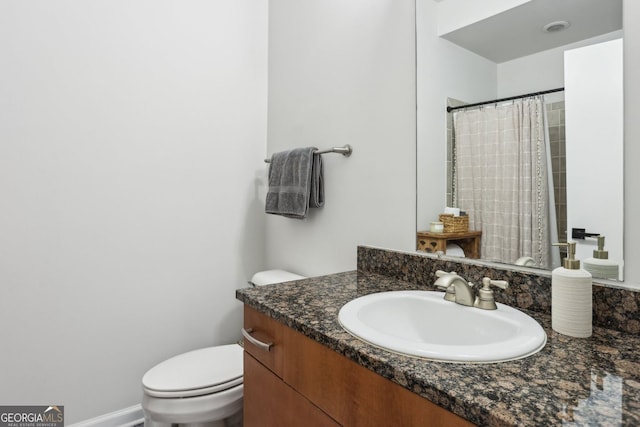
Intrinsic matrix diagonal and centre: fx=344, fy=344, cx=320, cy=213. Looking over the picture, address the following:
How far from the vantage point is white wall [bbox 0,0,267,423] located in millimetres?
1349

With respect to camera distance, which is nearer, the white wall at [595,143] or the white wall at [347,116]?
the white wall at [595,143]

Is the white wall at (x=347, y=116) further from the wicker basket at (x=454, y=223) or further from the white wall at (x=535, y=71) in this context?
the white wall at (x=535, y=71)

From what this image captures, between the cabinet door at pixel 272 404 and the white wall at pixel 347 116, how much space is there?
62 centimetres

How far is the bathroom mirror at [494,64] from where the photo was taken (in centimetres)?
84

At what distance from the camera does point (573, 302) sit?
0.72 metres

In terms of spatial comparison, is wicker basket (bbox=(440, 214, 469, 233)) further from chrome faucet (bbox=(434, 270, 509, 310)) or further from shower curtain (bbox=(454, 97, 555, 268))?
chrome faucet (bbox=(434, 270, 509, 310))

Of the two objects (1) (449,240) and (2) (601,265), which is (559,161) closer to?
(2) (601,265)

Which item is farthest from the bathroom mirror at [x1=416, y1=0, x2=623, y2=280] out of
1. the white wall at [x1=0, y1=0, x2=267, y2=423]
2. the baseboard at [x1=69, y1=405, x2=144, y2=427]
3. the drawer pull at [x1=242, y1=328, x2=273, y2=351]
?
the baseboard at [x1=69, y1=405, x2=144, y2=427]

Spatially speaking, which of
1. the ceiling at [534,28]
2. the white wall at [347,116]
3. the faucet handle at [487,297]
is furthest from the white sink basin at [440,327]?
the ceiling at [534,28]

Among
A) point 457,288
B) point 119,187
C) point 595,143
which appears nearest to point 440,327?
point 457,288

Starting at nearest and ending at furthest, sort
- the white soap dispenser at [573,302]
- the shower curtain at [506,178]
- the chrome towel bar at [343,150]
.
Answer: the white soap dispenser at [573,302], the shower curtain at [506,178], the chrome towel bar at [343,150]

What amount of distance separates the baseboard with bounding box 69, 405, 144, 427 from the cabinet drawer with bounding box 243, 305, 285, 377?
96 centimetres

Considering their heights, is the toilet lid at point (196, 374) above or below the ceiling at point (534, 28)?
below

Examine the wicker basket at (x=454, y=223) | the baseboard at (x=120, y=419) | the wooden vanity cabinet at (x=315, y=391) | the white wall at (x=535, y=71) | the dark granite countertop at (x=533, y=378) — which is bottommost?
the baseboard at (x=120, y=419)
